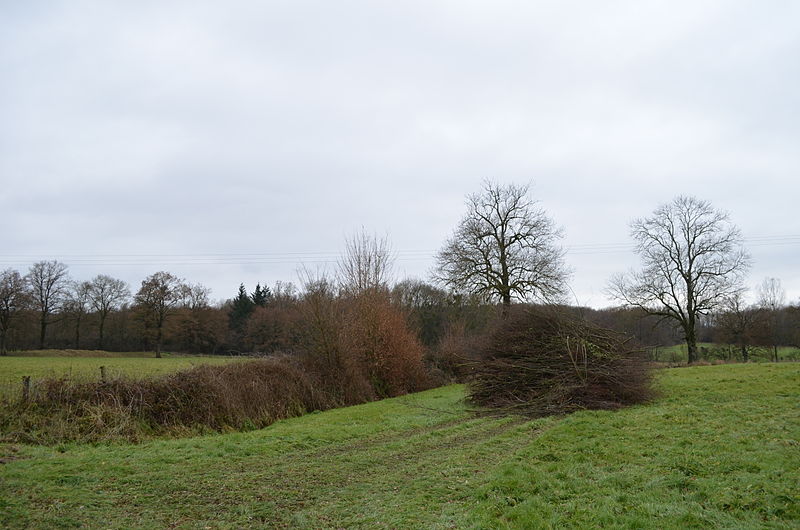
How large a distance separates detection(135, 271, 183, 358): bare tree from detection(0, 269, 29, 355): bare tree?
36.8 feet

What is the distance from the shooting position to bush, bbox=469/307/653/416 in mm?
13641

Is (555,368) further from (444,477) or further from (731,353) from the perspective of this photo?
(731,353)

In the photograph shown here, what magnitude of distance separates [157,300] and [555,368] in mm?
57501

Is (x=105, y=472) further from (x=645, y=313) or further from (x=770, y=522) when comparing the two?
(x=645, y=313)

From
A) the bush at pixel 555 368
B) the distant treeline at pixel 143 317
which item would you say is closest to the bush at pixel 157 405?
the bush at pixel 555 368

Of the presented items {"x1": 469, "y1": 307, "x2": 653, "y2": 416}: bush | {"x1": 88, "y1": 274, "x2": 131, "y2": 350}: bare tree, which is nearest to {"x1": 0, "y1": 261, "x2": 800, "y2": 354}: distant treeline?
{"x1": 88, "y1": 274, "x2": 131, "y2": 350}: bare tree

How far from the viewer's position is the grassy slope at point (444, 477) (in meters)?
5.46

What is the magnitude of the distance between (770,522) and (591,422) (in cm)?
601

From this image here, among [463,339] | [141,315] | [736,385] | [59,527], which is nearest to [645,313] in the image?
[463,339]

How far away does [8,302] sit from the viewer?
53812 mm

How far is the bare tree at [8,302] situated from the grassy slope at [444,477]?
55.4 metres

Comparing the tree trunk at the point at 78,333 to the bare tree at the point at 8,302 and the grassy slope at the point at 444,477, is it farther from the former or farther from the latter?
the grassy slope at the point at 444,477

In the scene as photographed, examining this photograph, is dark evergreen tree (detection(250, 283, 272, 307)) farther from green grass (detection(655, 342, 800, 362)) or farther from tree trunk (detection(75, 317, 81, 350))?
green grass (detection(655, 342, 800, 362))

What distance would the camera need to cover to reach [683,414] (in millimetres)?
11344
